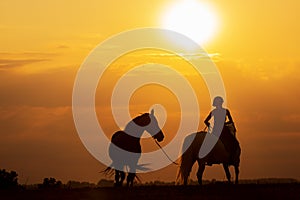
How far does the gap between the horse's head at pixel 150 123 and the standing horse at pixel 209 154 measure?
1.19 meters

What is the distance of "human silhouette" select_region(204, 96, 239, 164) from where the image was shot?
2422 centimetres

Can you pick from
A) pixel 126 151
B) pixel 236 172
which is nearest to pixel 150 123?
pixel 126 151

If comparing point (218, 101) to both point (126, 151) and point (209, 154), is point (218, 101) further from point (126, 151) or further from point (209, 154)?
point (126, 151)

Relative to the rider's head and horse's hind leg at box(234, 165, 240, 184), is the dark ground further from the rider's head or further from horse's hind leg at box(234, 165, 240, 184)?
horse's hind leg at box(234, 165, 240, 184)

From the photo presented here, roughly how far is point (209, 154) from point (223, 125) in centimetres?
120

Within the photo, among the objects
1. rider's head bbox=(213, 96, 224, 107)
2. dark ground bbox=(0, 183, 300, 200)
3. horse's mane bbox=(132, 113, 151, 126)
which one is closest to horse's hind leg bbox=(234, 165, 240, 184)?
rider's head bbox=(213, 96, 224, 107)

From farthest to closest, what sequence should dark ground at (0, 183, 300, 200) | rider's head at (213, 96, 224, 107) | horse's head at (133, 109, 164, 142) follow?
horse's head at (133, 109, 164, 142) < rider's head at (213, 96, 224, 107) < dark ground at (0, 183, 300, 200)

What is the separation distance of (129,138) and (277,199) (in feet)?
23.0

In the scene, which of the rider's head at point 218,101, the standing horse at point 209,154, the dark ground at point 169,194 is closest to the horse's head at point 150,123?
the standing horse at point 209,154

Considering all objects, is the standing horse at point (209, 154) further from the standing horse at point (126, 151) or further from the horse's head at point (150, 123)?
the standing horse at point (126, 151)

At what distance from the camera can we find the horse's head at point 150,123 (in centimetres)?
2437

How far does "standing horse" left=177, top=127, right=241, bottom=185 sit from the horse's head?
1.19m

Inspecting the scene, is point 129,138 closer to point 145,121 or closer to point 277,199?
point 145,121

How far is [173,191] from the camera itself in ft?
64.4
